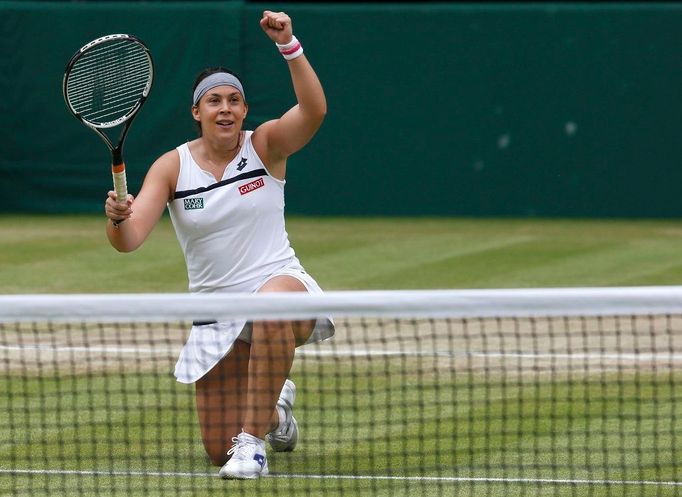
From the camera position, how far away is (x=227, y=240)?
6.80 metres

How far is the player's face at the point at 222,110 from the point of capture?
6.84 m

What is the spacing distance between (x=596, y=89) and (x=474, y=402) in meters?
9.82

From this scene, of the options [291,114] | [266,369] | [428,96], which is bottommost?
[266,369]

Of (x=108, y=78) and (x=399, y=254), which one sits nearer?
(x=108, y=78)

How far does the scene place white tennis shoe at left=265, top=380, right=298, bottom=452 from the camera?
22.2 feet

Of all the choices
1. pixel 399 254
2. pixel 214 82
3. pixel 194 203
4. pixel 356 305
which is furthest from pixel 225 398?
pixel 399 254

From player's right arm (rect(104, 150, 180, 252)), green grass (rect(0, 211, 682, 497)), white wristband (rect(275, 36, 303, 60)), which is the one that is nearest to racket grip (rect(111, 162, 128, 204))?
player's right arm (rect(104, 150, 180, 252))

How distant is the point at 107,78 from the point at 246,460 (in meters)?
2.36

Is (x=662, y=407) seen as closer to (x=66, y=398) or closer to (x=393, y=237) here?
(x=66, y=398)

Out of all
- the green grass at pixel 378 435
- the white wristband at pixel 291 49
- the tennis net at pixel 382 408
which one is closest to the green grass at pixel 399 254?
the tennis net at pixel 382 408

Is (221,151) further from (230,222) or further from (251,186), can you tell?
(230,222)

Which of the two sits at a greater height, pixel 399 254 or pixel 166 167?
pixel 166 167

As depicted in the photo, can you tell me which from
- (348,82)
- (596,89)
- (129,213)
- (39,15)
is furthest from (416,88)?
(129,213)

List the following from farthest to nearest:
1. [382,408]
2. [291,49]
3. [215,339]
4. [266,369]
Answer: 1. [382,408]
2. [215,339]
3. [291,49]
4. [266,369]
